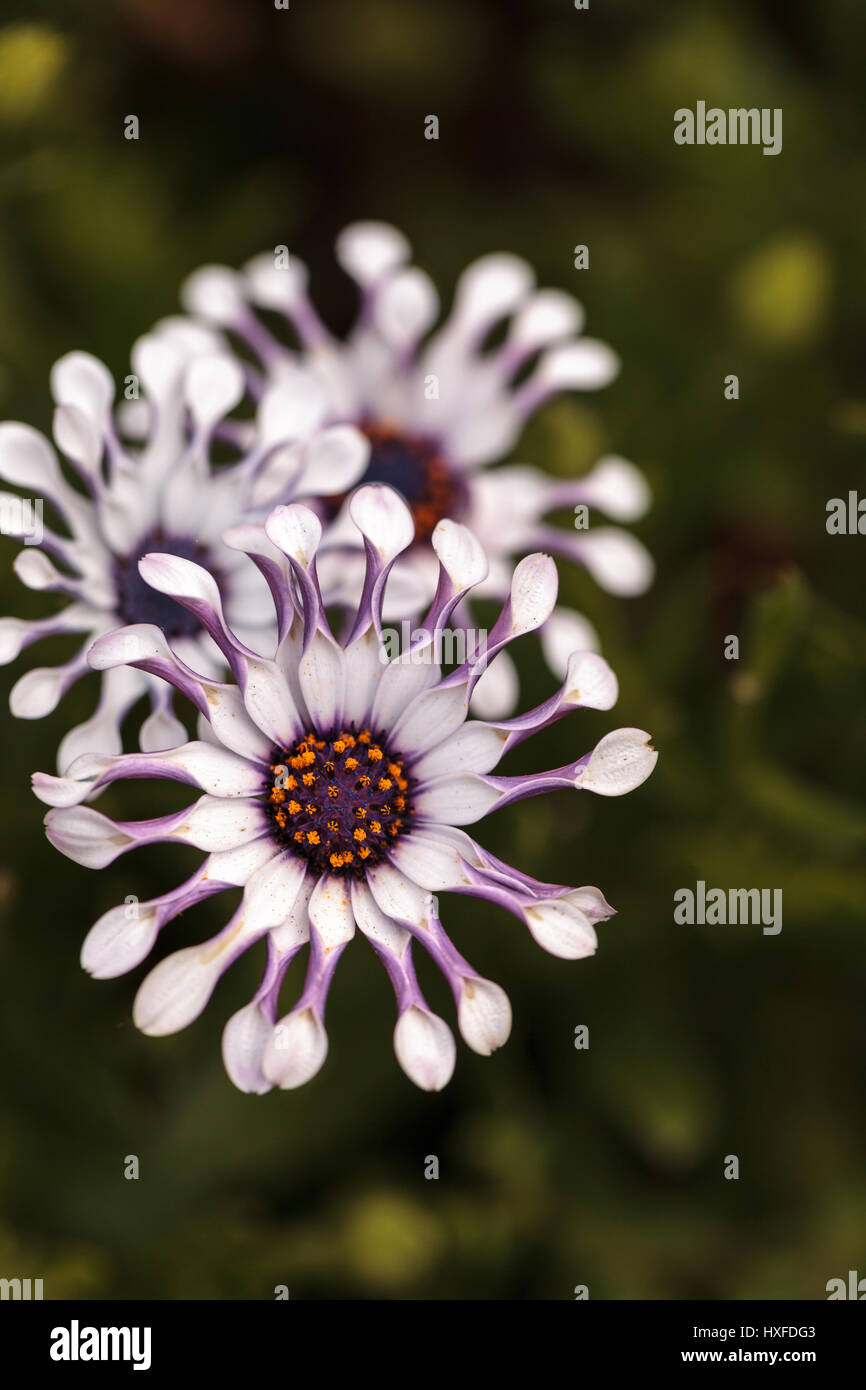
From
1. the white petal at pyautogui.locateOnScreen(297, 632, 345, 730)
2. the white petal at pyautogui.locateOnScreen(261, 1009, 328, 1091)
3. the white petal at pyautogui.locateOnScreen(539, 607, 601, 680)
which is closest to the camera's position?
the white petal at pyautogui.locateOnScreen(261, 1009, 328, 1091)

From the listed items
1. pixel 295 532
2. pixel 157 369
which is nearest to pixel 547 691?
pixel 157 369

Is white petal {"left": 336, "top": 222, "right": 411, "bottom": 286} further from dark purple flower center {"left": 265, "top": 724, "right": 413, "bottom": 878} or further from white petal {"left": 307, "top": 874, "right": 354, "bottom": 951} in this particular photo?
white petal {"left": 307, "top": 874, "right": 354, "bottom": 951}

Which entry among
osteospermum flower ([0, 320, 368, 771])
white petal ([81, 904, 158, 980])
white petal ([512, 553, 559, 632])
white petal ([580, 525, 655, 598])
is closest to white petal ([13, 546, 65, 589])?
osteospermum flower ([0, 320, 368, 771])

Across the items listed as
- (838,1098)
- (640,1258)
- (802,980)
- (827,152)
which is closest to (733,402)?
(827,152)

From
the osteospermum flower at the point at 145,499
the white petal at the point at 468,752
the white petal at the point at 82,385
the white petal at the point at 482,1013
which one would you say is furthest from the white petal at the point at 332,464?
the white petal at the point at 482,1013

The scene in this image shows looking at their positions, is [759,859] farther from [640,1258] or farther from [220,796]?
[220,796]
